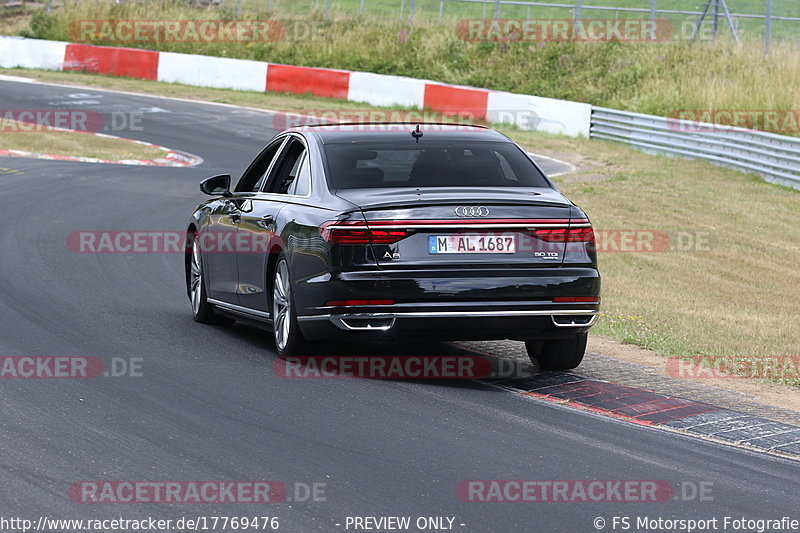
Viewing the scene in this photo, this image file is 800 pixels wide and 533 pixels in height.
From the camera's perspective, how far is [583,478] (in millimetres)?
6332

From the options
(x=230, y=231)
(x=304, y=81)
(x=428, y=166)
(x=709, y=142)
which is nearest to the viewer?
(x=428, y=166)

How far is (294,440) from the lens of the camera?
686 centimetres

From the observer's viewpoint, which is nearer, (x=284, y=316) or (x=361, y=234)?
(x=361, y=234)

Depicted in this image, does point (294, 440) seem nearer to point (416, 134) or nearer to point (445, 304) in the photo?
point (445, 304)

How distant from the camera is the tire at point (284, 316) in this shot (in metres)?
8.84

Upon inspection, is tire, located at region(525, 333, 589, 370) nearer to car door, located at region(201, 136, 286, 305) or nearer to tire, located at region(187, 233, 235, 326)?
car door, located at region(201, 136, 286, 305)

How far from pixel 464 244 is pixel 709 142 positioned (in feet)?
65.2

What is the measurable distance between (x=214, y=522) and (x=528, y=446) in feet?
6.75

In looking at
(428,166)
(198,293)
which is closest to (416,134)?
(428,166)

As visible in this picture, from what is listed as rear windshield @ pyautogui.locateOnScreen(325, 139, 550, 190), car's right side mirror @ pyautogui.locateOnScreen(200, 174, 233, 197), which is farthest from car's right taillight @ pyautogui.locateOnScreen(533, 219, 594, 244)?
car's right side mirror @ pyautogui.locateOnScreen(200, 174, 233, 197)

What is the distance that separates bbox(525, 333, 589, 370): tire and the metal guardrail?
15.5 meters

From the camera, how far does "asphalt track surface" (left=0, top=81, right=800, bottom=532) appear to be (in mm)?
5766

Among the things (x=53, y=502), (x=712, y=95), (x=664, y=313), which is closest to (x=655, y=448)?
(x=53, y=502)

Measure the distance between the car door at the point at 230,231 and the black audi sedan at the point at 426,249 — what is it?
711mm
